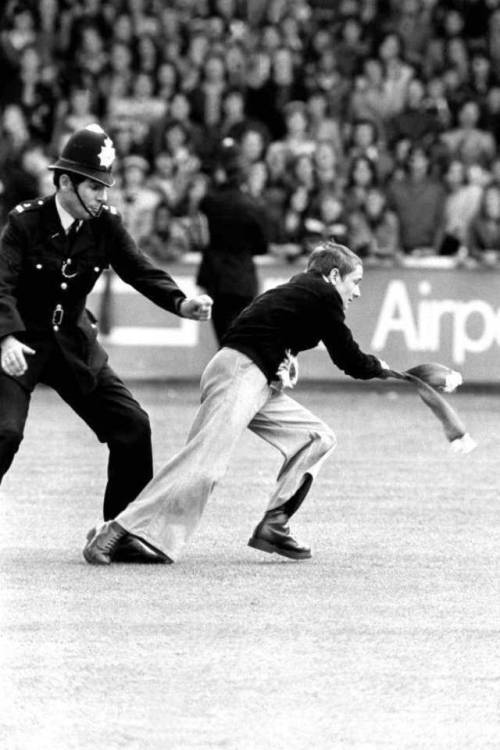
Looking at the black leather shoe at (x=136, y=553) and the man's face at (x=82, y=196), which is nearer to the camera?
the man's face at (x=82, y=196)

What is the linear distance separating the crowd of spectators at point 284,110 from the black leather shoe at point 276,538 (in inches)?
358

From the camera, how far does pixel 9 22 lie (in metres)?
22.0

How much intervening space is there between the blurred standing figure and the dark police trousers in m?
7.15

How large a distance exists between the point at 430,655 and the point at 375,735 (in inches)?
44.9

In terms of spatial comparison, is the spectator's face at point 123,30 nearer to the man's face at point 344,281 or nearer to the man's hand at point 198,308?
the man's face at point 344,281

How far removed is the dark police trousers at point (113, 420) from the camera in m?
8.48

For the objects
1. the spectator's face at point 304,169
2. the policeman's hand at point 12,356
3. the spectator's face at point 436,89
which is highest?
the policeman's hand at point 12,356

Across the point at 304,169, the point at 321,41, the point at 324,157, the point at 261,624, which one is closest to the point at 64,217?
the point at 261,624

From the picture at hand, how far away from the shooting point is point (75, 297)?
847 cm

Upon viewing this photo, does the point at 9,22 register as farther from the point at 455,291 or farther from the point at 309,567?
the point at 309,567

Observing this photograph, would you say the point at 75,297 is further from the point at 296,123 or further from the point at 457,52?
the point at 457,52

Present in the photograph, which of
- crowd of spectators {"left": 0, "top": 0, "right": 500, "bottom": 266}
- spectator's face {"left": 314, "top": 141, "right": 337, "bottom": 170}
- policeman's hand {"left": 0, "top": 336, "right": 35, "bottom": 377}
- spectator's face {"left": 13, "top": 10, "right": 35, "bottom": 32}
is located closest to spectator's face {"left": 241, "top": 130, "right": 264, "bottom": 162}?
crowd of spectators {"left": 0, "top": 0, "right": 500, "bottom": 266}

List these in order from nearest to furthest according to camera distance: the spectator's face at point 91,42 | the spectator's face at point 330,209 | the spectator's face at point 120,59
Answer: the spectator's face at point 330,209
the spectator's face at point 120,59
the spectator's face at point 91,42

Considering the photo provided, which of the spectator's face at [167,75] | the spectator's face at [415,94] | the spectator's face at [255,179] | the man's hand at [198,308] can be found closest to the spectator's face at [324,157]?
the spectator's face at [255,179]
